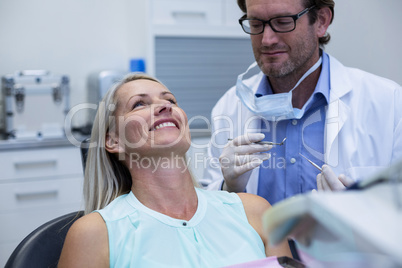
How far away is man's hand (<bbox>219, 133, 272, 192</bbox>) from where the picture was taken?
1.44m

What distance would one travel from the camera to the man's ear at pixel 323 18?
1.63 meters

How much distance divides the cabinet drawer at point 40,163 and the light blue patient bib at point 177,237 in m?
1.34

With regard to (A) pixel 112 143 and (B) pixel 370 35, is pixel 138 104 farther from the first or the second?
(B) pixel 370 35

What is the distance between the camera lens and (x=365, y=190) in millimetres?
534

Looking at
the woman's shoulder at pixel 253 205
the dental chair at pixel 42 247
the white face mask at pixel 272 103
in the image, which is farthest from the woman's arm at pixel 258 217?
the dental chair at pixel 42 247

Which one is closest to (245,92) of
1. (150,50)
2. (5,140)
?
(150,50)

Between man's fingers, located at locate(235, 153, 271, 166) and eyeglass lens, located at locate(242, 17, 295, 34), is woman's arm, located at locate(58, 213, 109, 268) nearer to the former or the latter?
man's fingers, located at locate(235, 153, 271, 166)

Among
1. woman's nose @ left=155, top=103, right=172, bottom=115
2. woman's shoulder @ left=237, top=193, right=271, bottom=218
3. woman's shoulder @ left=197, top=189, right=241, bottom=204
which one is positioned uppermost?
woman's nose @ left=155, top=103, right=172, bottom=115

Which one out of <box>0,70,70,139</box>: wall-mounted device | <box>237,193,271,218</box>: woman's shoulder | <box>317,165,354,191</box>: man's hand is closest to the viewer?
<box>317,165,354,191</box>: man's hand

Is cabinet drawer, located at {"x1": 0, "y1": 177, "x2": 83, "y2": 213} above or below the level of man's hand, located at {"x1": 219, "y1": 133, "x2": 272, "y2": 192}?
below

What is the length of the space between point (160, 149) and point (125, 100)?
232 mm

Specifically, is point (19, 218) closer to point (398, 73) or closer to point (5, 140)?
point (5, 140)

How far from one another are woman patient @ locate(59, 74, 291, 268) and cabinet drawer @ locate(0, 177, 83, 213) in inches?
47.5

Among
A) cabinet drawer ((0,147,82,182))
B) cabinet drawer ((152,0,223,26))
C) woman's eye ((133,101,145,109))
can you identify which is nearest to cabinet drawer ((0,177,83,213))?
cabinet drawer ((0,147,82,182))
